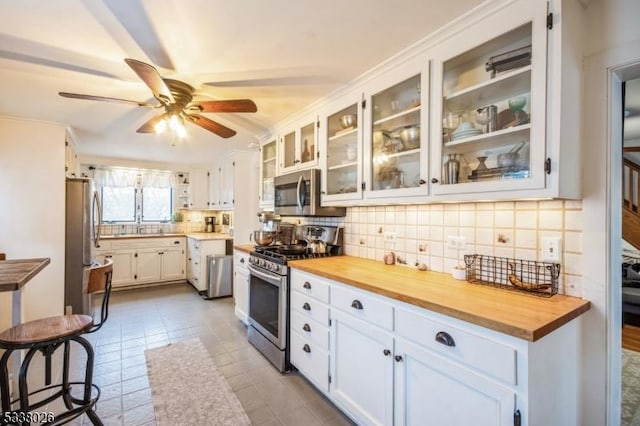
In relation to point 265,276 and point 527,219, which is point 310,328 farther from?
point 527,219

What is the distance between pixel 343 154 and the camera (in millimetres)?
2494

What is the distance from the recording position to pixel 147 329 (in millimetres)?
3279

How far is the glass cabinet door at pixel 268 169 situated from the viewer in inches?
138

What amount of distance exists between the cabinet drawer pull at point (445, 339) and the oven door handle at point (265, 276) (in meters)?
1.39

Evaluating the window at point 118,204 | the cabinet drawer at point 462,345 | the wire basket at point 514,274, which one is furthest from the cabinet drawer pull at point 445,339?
the window at point 118,204

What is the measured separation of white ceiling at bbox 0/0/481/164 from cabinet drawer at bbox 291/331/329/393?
1927 millimetres

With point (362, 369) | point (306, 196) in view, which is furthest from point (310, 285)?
point (306, 196)

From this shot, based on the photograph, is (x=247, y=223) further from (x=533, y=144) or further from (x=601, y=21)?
(x=601, y=21)

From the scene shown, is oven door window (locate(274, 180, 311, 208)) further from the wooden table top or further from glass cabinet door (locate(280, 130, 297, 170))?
the wooden table top

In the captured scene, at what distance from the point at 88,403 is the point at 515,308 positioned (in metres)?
2.26

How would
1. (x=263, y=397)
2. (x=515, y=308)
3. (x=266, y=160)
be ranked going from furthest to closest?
(x=266, y=160) → (x=263, y=397) → (x=515, y=308)

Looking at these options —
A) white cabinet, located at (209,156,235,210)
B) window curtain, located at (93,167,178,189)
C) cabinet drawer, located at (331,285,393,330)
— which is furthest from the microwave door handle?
window curtain, located at (93,167,178,189)

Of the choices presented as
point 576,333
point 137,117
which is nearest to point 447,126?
point 576,333

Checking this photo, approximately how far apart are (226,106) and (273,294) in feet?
4.98
